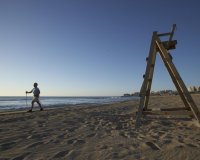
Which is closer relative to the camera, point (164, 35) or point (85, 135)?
point (85, 135)

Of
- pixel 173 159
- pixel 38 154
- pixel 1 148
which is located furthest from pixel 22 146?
pixel 173 159

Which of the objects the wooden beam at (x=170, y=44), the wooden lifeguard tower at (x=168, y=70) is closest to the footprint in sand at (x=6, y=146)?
the wooden lifeguard tower at (x=168, y=70)

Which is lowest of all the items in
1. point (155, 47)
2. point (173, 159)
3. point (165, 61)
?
point (173, 159)

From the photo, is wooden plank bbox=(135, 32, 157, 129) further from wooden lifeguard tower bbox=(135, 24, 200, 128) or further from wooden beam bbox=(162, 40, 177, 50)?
wooden beam bbox=(162, 40, 177, 50)

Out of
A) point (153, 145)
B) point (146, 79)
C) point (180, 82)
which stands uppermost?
point (146, 79)

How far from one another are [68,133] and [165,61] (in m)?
3.56

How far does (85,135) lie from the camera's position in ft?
18.3

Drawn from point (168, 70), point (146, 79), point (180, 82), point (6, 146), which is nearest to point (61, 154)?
point (6, 146)

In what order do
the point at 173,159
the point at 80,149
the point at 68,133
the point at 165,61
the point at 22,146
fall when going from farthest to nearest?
the point at 165,61, the point at 68,133, the point at 22,146, the point at 80,149, the point at 173,159

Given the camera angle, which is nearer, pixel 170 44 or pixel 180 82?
pixel 180 82

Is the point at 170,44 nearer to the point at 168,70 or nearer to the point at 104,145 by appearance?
the point at 168,70

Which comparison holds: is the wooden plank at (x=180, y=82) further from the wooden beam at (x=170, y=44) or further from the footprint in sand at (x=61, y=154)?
the footprint in sand at (x=61, y=154)

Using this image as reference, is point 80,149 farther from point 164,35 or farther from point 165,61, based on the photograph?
point 164,35

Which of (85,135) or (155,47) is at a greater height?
(155,47)
